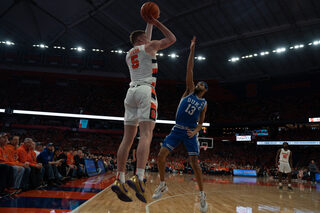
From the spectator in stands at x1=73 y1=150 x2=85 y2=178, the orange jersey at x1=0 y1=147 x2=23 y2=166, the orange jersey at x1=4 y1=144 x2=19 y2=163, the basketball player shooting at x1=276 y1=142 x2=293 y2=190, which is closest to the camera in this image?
the orange jersey at x1=0 y1=147 x2=23 y2=166

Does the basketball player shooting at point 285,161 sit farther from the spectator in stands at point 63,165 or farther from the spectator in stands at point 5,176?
the spectator in stands at point 5,176

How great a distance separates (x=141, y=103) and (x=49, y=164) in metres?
5.94

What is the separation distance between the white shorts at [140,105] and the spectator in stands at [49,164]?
5409 millimetres

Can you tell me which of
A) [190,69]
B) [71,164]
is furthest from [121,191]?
[71,164]

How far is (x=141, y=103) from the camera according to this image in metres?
3.23

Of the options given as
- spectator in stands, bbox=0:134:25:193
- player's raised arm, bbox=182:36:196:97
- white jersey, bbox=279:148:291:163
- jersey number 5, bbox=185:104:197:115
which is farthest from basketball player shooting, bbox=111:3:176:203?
white jersey, bbox=279:148:291:163

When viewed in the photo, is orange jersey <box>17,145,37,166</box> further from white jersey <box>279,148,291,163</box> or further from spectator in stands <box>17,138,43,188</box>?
white jersey <box>279,148,291,163</box>

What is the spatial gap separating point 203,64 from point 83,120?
1541cm

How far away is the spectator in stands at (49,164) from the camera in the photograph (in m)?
7.65

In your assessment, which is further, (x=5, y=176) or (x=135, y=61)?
(x=5, y=176)

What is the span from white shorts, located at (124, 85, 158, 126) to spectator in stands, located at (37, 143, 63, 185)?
213 inches

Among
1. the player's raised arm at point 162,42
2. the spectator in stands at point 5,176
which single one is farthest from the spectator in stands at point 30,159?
the player's raised arm at point 162,42

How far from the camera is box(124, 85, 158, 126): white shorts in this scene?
3.18 metres

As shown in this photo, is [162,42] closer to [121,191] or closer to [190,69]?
[190,69]
